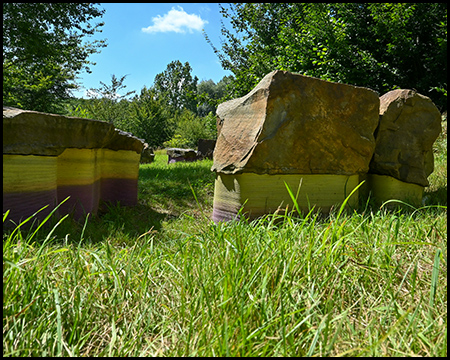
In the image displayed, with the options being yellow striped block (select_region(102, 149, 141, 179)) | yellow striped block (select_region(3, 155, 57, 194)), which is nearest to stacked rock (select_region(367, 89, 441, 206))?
yellow striped block (select_region(102, 149, 141, 179))

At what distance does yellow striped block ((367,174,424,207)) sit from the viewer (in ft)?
12.4

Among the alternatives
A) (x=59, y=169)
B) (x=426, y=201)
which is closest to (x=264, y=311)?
(x=59, y=169)

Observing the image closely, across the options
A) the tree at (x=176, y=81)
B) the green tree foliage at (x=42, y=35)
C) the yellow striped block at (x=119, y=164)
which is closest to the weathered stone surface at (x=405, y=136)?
the yellow striped block at (x=119, y=164)

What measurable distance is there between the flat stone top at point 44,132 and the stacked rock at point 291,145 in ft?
4.45

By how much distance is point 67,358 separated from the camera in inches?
44.6

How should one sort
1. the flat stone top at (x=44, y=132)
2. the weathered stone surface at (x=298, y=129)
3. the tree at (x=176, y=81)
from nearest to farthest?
the flat stone top at (x=44, y=132), the weathered stone surface at (x=298, y=129), the tree at (x=176, y=81)

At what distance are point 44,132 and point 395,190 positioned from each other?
12.2 ft

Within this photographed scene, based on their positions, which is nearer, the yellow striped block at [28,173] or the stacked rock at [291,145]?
the yellow striped block at [28,173]

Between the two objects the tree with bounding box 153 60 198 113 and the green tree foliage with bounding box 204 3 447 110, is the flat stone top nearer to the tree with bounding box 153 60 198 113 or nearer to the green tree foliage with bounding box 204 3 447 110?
the green tree foliage with bounding box 204 3 447 110

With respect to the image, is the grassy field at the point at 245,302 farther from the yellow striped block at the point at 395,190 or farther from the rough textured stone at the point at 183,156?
the rough textured stone at the point at 183,156

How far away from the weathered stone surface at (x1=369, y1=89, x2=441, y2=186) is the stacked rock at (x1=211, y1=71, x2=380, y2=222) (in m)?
0.30

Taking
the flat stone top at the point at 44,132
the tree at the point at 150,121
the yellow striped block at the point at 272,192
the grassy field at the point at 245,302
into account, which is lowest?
the grassy field at the point at 245,302

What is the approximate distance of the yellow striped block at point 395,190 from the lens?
379 cm

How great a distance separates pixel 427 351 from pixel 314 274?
0.51 meters
